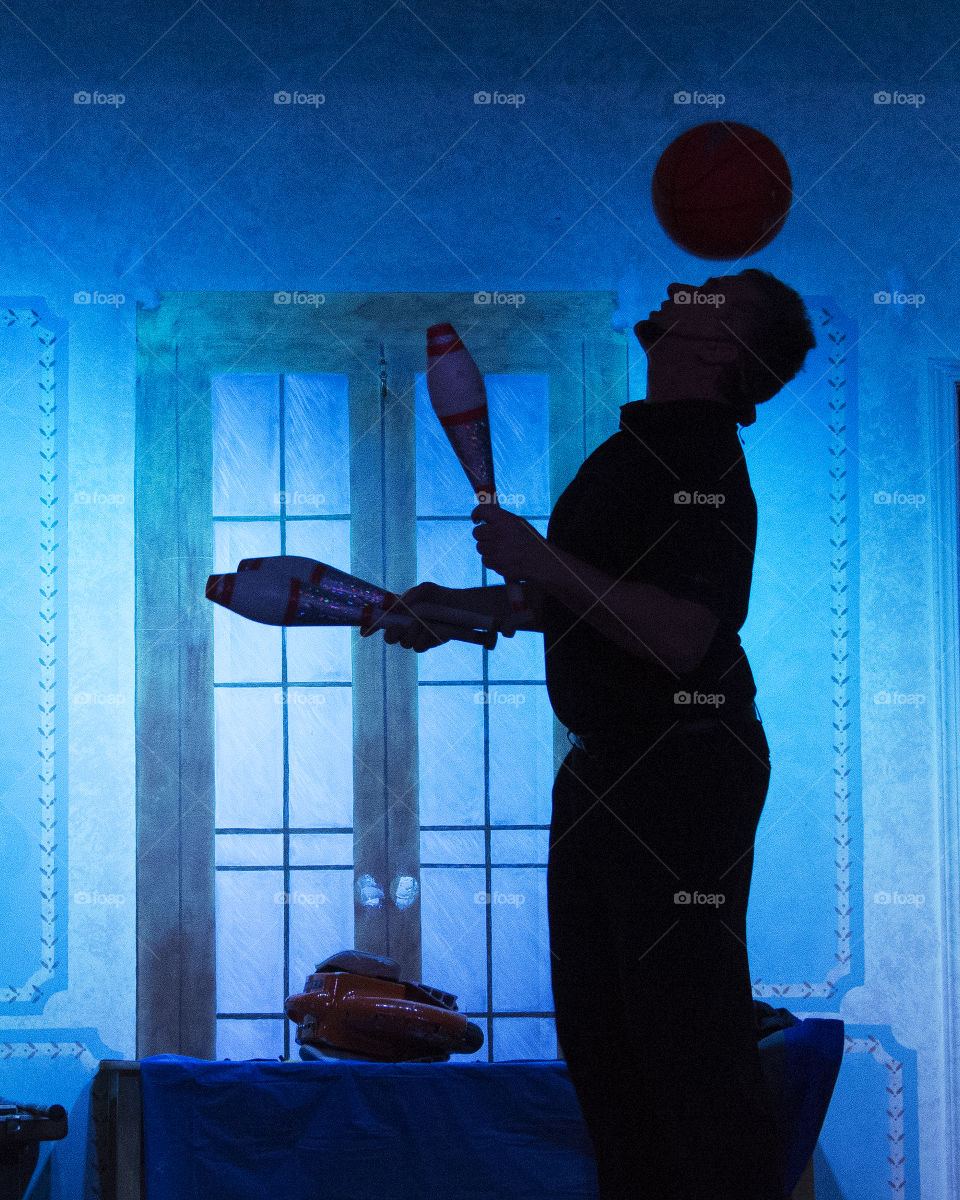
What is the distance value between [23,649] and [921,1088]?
2468mm

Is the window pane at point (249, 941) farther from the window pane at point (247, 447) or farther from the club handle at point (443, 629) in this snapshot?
the club handle at point (443, 629)

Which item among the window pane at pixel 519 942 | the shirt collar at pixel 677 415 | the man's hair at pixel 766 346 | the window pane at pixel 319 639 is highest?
the man's hair at pixel 766 346

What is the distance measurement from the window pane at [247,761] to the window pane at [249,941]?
0.14m

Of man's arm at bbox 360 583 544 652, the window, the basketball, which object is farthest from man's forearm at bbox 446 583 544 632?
the window

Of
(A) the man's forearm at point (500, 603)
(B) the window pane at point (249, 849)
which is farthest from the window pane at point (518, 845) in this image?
(A) the man's forearm at point (500, 603)

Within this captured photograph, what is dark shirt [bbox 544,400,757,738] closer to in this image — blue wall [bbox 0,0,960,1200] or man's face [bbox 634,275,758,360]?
man's face [bbox 634,275,758,360]

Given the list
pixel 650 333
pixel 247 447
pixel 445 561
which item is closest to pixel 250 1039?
pixel 445 561

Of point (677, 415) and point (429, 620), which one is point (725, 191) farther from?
point (429, 620)

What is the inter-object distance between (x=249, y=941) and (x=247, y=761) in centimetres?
44

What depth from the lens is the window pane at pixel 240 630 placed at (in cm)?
284

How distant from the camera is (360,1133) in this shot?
7.09ft

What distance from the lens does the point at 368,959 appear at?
7.73ft

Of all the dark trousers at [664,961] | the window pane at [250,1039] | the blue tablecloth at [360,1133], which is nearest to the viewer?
the dark trousers at [664,961]

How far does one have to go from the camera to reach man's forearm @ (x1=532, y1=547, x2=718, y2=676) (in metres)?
1.33
